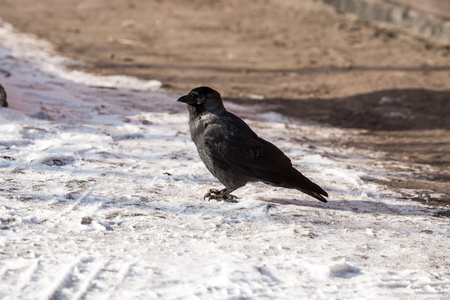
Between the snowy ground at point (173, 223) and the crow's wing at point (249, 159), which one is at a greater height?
the crow's wing at point (249, 159)

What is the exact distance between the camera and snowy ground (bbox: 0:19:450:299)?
326cm

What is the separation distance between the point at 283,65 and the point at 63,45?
9.45 feet

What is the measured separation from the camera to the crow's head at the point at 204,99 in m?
4.47

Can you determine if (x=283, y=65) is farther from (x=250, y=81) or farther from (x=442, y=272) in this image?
(x=442, y=272)

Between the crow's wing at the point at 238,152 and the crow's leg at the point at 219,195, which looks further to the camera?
the crow's leg at the point at 219,195

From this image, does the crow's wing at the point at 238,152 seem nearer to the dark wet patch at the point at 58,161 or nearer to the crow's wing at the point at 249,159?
the crow's wing at the point at 249,159

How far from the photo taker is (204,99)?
4.47 m

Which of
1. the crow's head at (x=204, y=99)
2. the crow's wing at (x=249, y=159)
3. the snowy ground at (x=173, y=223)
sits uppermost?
the crow's head at (x=204, y=99)

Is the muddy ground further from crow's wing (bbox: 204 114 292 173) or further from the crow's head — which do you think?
the crow's head

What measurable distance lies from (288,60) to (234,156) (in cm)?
497

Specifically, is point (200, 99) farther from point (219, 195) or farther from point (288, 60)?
point (288, 60)

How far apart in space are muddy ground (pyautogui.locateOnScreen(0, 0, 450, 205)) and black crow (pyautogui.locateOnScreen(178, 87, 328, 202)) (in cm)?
115

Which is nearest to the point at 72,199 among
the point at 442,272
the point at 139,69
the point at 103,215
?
the point at 103,215

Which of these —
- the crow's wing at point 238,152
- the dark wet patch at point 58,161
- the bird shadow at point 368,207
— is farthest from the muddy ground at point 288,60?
the dark wet patch at point 58,161
